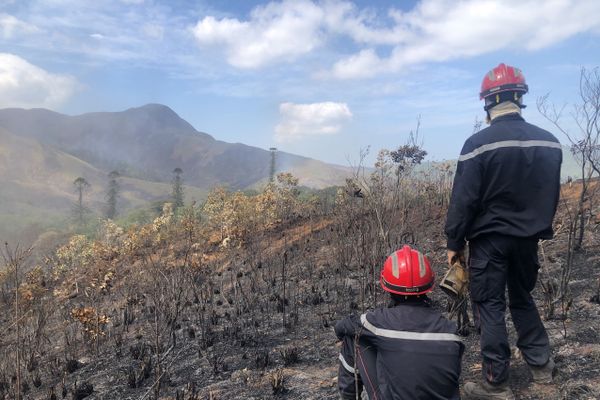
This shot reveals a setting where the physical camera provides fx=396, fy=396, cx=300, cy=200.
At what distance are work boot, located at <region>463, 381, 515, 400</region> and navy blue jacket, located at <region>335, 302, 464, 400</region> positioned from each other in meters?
0.89

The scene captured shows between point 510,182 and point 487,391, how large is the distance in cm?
130

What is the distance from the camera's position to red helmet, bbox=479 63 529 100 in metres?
2.52

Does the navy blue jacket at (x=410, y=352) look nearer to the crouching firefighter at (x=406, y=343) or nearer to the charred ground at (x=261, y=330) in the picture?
the crouching firefighter at (x=406, y=343)

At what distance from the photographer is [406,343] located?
1733 millimetres

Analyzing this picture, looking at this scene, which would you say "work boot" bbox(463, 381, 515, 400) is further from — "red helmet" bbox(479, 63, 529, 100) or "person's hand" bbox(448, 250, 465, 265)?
"red helmet" bbox(479, 63, 529, 100)

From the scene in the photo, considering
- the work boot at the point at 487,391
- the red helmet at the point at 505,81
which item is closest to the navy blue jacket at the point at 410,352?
the work boot at the point at 487,391

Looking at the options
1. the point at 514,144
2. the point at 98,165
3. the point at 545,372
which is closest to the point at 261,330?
the point at 545,372

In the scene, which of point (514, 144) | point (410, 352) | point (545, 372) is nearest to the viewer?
point (410, 352)

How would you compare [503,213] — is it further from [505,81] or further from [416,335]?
[416,335]

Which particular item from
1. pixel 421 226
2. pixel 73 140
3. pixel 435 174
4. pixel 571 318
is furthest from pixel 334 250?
pixel 73 140

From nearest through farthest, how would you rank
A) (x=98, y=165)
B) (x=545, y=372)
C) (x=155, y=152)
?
(x=545, y=372) < (x=98, y=165) < (x=155, y=152)

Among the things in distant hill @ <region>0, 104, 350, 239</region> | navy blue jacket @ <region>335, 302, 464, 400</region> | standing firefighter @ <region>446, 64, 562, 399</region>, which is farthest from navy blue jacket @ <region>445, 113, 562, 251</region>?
distant hill @ <region>0, 104, 350, 239</region>

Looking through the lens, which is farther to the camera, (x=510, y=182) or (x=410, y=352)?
(x=510, y=182)

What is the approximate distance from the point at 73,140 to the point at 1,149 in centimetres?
6764
